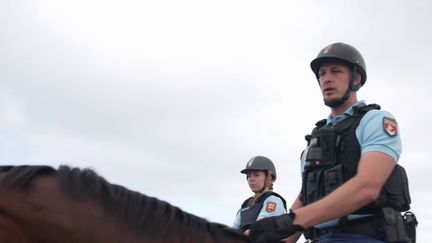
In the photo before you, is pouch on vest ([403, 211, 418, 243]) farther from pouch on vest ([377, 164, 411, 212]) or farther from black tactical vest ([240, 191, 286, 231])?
black tactical vest ([240, 191, 286, 231])

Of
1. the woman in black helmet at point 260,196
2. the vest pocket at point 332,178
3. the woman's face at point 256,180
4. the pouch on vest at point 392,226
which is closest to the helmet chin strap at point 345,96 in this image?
the vest pocket at point 332,178

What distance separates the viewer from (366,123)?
3.72m

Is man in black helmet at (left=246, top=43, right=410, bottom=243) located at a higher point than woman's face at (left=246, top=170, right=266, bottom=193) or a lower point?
lower

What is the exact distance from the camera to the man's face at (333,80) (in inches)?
162

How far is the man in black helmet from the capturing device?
3.24m

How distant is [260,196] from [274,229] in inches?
287

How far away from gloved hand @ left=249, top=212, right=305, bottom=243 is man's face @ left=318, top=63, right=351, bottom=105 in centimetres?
120

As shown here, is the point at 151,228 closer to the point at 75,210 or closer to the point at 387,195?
the point at 75,210

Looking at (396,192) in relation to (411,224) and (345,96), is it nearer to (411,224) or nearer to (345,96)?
(411,224)

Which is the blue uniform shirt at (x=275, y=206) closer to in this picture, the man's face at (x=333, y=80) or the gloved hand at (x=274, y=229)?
the man's face at (x=333, y=80)

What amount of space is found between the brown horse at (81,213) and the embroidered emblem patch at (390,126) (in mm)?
1278

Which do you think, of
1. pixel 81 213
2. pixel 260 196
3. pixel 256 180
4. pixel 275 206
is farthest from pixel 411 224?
pixel 256 180

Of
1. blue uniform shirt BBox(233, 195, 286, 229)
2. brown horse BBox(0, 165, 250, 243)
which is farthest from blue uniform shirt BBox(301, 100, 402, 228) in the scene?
blue uniform shirt BBox(233, 195, 286, 229)

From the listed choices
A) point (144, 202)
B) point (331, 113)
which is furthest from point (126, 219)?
point (331, 113)
